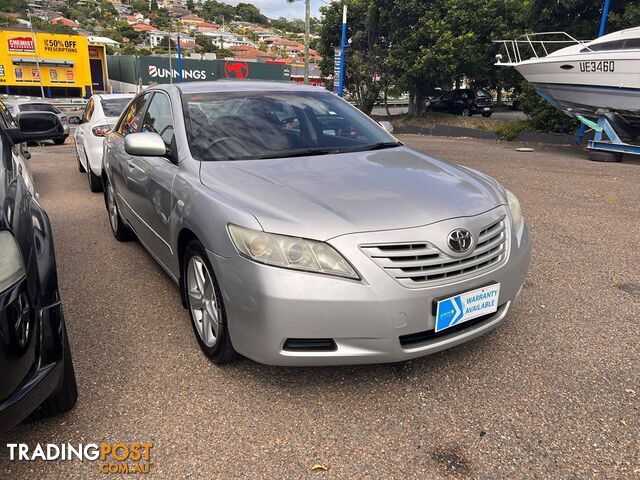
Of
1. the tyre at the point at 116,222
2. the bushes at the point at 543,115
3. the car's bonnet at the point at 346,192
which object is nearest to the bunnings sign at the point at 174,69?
the bushes at the point at 543,115

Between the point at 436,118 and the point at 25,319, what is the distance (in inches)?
773

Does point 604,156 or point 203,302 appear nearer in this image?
point 203,302

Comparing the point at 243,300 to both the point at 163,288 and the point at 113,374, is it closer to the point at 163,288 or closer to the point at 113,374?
the point at 113,374

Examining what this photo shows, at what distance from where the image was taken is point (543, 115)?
48.2 ft

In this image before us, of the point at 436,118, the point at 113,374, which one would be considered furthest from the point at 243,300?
the point at 436,118

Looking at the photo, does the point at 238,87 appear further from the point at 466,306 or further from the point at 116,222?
the point at 466,306

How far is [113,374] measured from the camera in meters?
2.64

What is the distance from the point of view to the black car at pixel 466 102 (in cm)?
2239

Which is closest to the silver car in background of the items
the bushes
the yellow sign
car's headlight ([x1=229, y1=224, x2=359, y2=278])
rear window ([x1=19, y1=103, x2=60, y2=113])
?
car's headlight ([x1=229, y1=224, x2=359, y2=278])

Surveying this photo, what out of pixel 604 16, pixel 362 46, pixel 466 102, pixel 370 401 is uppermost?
pixel 604 16

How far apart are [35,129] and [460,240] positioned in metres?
2.95

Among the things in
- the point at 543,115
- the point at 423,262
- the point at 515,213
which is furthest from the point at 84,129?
the point at 543,115

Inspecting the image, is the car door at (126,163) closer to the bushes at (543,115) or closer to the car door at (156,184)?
the car door at (156,184)

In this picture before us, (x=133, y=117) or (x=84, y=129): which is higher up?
(x=133, y=117)
